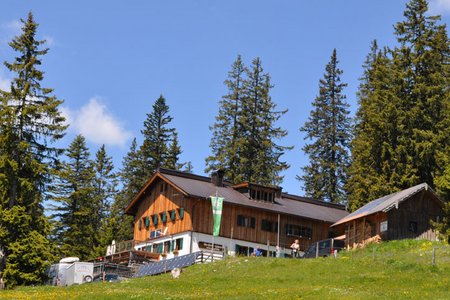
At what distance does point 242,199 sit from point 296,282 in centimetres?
2936

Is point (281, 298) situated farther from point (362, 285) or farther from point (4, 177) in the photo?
point (4, 177)

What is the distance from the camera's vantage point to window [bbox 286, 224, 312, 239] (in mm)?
69688

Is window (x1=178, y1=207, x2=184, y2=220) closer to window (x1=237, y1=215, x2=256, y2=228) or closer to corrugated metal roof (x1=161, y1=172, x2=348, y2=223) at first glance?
corrugated metal roof (x1=161, y1=172, x2=348, y2=223)

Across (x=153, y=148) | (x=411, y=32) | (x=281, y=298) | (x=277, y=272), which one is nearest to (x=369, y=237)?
(x=277, y=272)

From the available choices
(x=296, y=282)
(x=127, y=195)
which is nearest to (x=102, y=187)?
(x=127, y=195)

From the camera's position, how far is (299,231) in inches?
2763

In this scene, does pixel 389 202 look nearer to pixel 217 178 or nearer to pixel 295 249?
pixel 295 249

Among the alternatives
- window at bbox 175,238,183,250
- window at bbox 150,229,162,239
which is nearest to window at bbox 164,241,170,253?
window at bbox 175,238,183,250

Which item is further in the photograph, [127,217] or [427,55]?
[127,217]

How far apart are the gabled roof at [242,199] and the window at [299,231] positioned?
123 cm

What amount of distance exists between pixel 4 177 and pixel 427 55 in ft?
136

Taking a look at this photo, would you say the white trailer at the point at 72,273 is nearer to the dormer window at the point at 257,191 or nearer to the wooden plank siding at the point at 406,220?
the dormer window at the point at 257,191

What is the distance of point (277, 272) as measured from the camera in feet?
144

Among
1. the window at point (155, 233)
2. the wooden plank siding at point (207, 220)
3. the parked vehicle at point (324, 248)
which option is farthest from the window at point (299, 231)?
the window at point (155, 233)
